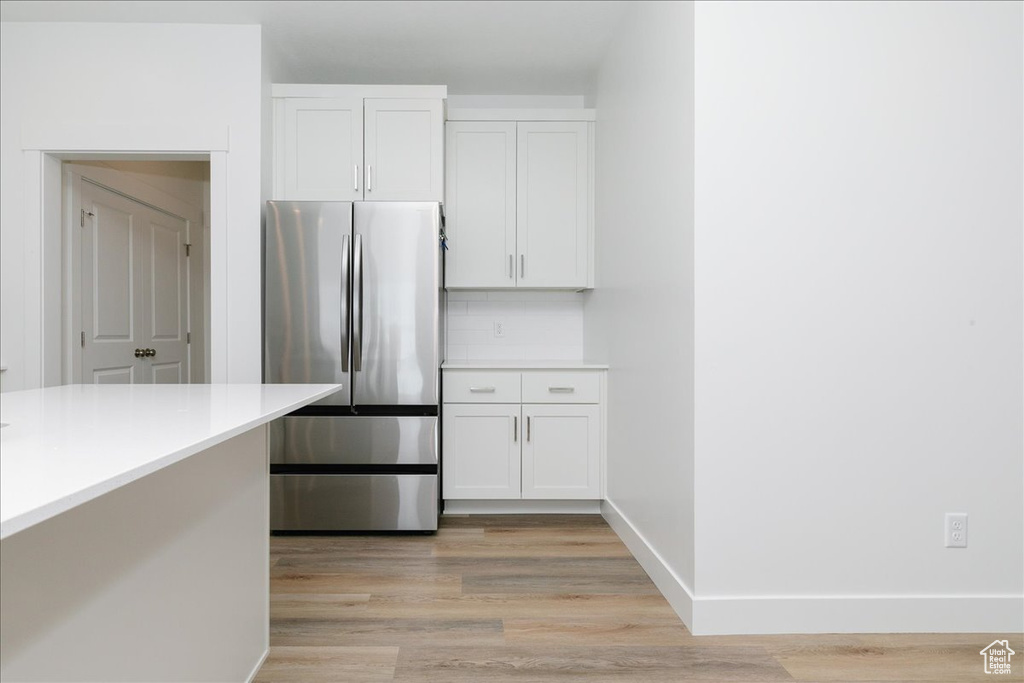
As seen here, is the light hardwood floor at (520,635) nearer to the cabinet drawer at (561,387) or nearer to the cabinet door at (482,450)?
the cabinet door at (482,450)

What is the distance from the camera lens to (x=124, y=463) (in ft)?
2.46

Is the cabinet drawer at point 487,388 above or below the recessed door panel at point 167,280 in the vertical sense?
below

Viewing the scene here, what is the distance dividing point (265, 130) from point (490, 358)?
1.82m

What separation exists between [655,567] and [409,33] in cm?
280

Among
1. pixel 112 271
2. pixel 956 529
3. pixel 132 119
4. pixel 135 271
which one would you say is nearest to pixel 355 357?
pixel 132 119

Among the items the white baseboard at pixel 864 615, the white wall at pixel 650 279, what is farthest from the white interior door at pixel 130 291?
the white baseboard at pixel 864 615

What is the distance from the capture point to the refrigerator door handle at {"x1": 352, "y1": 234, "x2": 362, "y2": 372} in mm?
2980

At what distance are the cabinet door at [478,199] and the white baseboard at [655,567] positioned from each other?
5.13ft

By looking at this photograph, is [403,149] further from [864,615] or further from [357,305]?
[864,615]

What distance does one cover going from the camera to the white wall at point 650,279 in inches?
81.7

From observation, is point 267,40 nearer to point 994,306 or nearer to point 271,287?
point 271,287

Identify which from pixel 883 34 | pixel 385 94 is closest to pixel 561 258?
pixel 385 94

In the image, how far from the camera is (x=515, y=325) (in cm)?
391

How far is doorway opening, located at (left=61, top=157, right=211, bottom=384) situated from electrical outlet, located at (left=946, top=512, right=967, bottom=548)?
12.8ft
